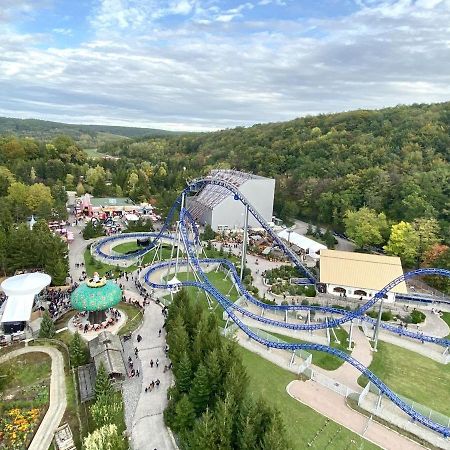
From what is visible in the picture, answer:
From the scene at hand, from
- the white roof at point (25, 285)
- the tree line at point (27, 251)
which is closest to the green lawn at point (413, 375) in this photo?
the white roof at point (25, 285)

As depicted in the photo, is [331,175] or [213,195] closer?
[213,195]

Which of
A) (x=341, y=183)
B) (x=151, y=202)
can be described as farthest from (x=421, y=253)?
(x=151, y=202)

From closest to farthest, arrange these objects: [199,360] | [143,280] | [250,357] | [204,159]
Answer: [199,360]
[250,357]
[143,280]
[204,159]

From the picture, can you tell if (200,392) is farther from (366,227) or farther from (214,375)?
(366,227)

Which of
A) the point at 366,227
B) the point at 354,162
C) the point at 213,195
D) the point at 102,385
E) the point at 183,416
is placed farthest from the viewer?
the point at 354,162

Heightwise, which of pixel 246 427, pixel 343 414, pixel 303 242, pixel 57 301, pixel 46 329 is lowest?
pixel 303 242

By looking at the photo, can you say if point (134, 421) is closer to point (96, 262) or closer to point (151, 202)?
point (96, 262)

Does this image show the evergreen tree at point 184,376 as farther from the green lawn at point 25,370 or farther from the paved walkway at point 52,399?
the green lawn at point 25,370

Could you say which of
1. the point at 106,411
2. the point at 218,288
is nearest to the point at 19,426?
the point at 106,411
